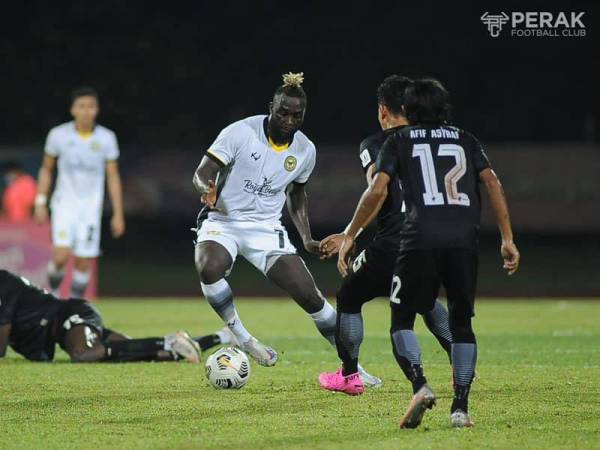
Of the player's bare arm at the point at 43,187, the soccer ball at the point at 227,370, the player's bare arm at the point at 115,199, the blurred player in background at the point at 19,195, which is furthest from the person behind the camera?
the blurred player in background at the point at 19,195

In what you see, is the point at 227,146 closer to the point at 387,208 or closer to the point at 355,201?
the point at 387,208

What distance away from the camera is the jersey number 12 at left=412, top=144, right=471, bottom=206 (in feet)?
19.7

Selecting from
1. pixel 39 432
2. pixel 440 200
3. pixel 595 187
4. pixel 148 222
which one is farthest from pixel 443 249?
pixel 148 222

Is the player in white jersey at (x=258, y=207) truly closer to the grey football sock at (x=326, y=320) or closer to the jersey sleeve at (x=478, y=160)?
the grey football sock at (x=326, y=320)

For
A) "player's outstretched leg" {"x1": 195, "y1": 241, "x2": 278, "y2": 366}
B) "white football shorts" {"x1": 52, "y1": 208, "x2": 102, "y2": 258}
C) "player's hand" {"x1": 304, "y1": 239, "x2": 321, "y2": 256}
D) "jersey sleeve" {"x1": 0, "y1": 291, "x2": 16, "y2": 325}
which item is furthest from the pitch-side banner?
"player's hand" {"x1": 304, "y1": 239, "x2": 321, "y2": 256}

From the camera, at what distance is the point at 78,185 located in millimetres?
13328

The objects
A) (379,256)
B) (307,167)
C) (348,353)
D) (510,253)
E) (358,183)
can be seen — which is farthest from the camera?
(358,183)

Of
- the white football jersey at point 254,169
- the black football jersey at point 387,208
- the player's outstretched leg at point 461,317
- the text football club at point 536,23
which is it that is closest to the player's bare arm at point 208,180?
the white football jersey at point 254,169

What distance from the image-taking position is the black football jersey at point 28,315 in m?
9.25

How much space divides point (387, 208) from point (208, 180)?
1519 mm

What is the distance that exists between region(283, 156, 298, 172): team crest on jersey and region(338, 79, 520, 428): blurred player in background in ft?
7.76

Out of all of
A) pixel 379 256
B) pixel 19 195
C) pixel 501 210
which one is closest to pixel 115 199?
pixel 379 256

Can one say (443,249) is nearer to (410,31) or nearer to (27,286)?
(27,286)

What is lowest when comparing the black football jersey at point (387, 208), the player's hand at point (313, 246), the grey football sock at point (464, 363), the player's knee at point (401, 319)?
the grey football sock at point (464, 363)
